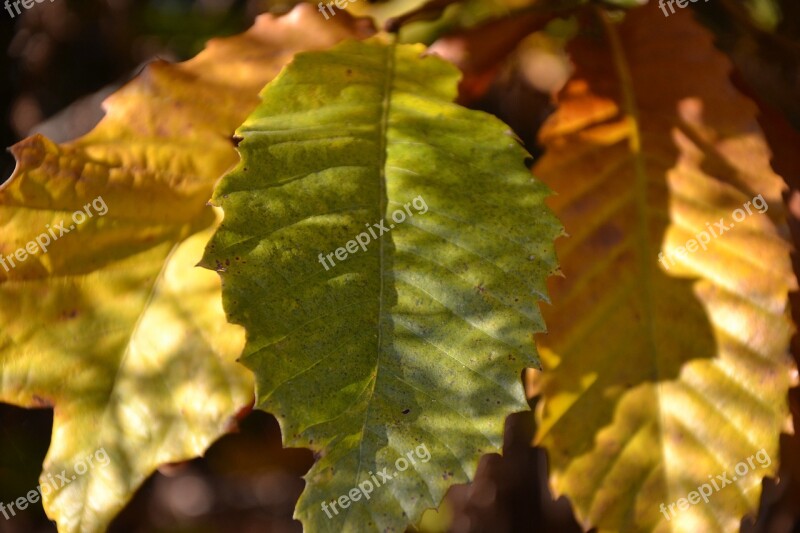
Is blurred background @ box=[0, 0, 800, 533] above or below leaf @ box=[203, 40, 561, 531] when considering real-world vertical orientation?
below

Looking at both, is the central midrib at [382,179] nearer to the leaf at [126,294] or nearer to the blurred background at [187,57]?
the leaf at [126,294]

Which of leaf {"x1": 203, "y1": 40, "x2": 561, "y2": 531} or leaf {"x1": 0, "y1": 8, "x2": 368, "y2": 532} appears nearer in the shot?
leaf {"x1": 203, "y1": 40, "x2": 561, "y2": 531}

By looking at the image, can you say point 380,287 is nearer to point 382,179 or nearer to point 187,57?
point 382,179

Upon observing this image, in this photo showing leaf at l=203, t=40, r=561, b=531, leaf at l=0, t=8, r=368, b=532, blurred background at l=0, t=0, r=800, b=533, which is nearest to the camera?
leaf at l=203, t=40, r=561, b=531

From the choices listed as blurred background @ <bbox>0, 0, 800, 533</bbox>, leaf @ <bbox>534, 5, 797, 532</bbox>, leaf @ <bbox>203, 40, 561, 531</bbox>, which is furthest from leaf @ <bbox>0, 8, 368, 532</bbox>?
blurred background @ <bbox>0, 0, 800, 533</bbox>

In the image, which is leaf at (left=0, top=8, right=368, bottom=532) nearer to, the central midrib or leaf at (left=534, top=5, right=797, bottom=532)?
the central midrib

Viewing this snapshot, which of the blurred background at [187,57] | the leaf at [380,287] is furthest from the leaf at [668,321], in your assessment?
the blurred background at [187,57]

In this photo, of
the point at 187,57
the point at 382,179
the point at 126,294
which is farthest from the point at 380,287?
the point at 187,57
